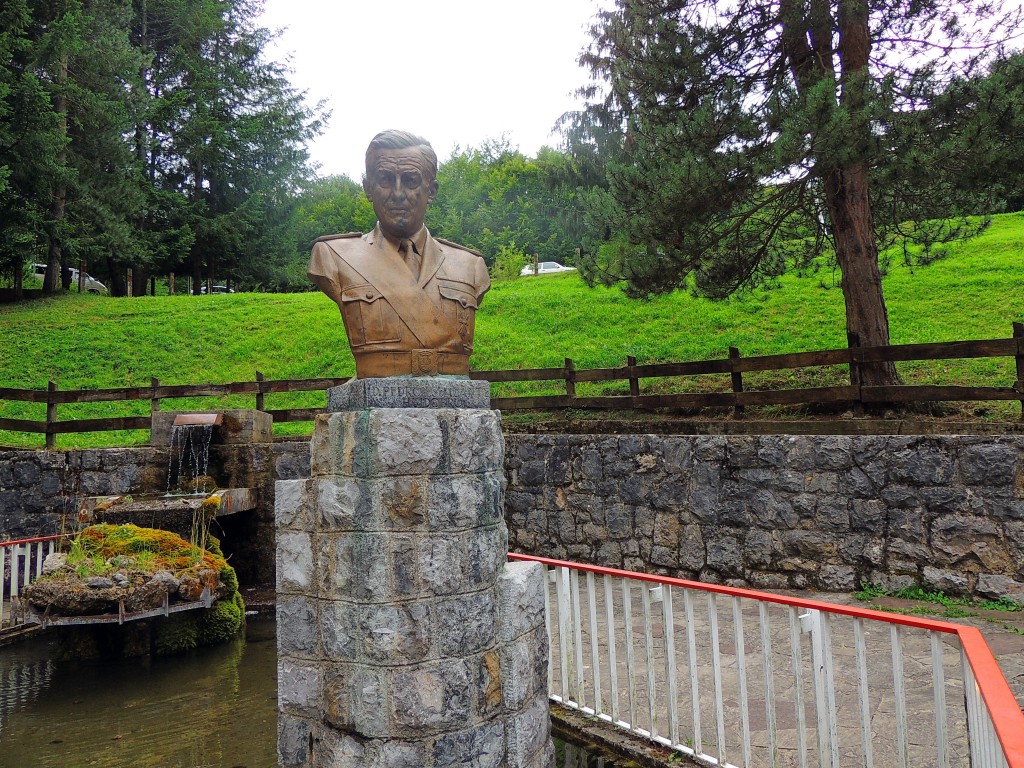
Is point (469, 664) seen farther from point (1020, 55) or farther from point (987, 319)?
point (987, 319)

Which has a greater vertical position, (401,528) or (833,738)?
(401,528)

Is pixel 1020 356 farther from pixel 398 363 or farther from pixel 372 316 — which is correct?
pixel 372 316

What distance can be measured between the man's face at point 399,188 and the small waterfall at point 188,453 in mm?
6626

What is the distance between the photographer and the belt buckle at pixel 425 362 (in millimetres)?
3533

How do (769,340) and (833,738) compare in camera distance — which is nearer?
(833,738)

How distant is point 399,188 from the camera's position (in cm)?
354

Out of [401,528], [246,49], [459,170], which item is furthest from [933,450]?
[459,170]

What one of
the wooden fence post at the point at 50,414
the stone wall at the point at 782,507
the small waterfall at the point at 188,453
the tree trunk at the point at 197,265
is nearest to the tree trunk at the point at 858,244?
the stone wall at the point at 782,507

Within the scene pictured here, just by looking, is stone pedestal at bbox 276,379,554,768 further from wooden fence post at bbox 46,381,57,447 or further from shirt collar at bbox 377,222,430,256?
wooden fence post at bbox 46,381,57,447

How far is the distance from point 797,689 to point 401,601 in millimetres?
1794

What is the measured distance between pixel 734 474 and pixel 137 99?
23123mm

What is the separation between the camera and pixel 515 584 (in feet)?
11.5

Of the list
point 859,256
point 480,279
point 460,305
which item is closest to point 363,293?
point 460,305

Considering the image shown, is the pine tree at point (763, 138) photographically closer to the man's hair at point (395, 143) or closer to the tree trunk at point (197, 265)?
the man's hair at point (395, 143)
